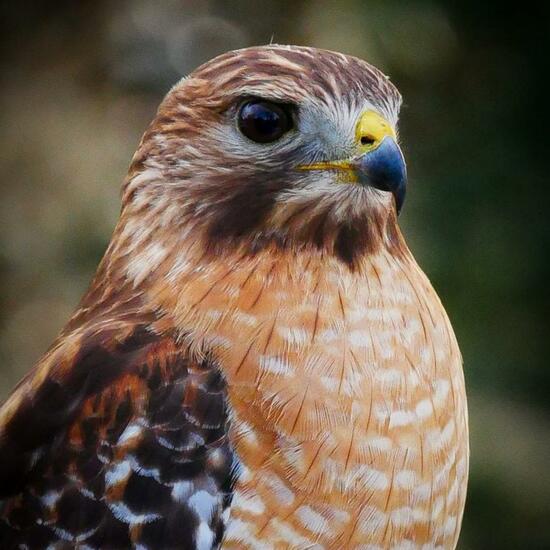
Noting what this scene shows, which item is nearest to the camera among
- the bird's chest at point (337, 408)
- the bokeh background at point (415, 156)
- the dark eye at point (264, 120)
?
the bird's chest at point (337, 408)

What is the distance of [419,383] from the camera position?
295 centimetres

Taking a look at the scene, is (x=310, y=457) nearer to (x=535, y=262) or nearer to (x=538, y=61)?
(x=535, y=262)

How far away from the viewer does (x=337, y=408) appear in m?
2.83

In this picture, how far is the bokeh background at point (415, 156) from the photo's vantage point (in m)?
6.74

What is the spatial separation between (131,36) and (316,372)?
4953 mm

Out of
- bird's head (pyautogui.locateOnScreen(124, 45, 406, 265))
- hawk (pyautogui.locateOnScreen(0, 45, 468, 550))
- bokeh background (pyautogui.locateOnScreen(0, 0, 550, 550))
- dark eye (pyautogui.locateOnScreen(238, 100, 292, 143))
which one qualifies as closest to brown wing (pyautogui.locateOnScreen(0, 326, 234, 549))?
hawk (pyautogui.locateOnScreen(0, 45, 468, 550))

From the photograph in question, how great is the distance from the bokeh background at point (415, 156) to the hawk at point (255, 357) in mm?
3442

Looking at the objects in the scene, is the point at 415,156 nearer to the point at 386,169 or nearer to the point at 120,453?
the point at 386,169

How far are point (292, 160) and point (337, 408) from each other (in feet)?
2.20

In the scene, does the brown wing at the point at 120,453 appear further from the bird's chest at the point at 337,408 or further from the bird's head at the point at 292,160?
the bird's head at the point at 292,160

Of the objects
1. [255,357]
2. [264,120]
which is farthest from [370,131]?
[255,357]

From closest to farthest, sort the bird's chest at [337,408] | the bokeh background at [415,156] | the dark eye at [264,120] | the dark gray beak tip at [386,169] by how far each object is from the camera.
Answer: the bird's chest at [337,408] < the dark gray beak tip at [386,169] < the dark eye at [264,120] < the bokeh background at [415,156]

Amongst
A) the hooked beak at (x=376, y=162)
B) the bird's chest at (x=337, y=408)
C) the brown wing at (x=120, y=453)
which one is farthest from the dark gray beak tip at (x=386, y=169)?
the brown wing at (x=120, y=453)

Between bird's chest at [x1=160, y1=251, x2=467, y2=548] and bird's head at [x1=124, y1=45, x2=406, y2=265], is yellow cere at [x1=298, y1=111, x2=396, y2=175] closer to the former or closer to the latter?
bird's head at [x1=124, y1=45, x2=406, y2=265]
